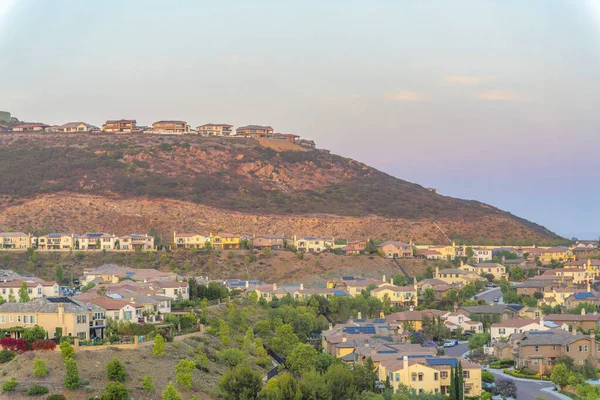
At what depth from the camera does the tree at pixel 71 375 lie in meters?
33.2

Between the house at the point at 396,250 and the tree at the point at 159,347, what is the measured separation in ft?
152

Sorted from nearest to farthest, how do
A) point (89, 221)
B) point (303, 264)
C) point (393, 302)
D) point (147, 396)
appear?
point (147, 396) < point (393, 302) < point (303, 264) < point (89, 221)

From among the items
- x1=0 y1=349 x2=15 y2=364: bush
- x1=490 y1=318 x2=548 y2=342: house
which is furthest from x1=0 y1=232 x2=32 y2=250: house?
x1=0 y1=349 x2=15 y2=364: bush

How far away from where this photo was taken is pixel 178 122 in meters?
127

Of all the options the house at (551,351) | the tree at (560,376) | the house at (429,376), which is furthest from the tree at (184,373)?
the house at (551,351)

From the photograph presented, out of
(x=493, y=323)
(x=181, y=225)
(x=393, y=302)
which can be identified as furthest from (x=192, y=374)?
(x=181, y=225)

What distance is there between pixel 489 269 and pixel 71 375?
1985 inches

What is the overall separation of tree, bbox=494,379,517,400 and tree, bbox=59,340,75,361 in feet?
54.6

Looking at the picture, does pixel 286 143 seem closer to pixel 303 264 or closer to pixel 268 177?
pixel 268 177

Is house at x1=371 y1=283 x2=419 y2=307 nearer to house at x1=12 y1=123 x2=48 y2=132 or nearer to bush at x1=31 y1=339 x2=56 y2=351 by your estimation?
bush at x1=31 y1=339 x2=56 y2=351

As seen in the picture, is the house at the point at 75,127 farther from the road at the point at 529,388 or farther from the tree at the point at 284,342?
the road at the point at 529,388

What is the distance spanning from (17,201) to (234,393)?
65.6m

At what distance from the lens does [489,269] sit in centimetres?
7869

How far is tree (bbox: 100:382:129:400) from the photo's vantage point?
3219 cm
